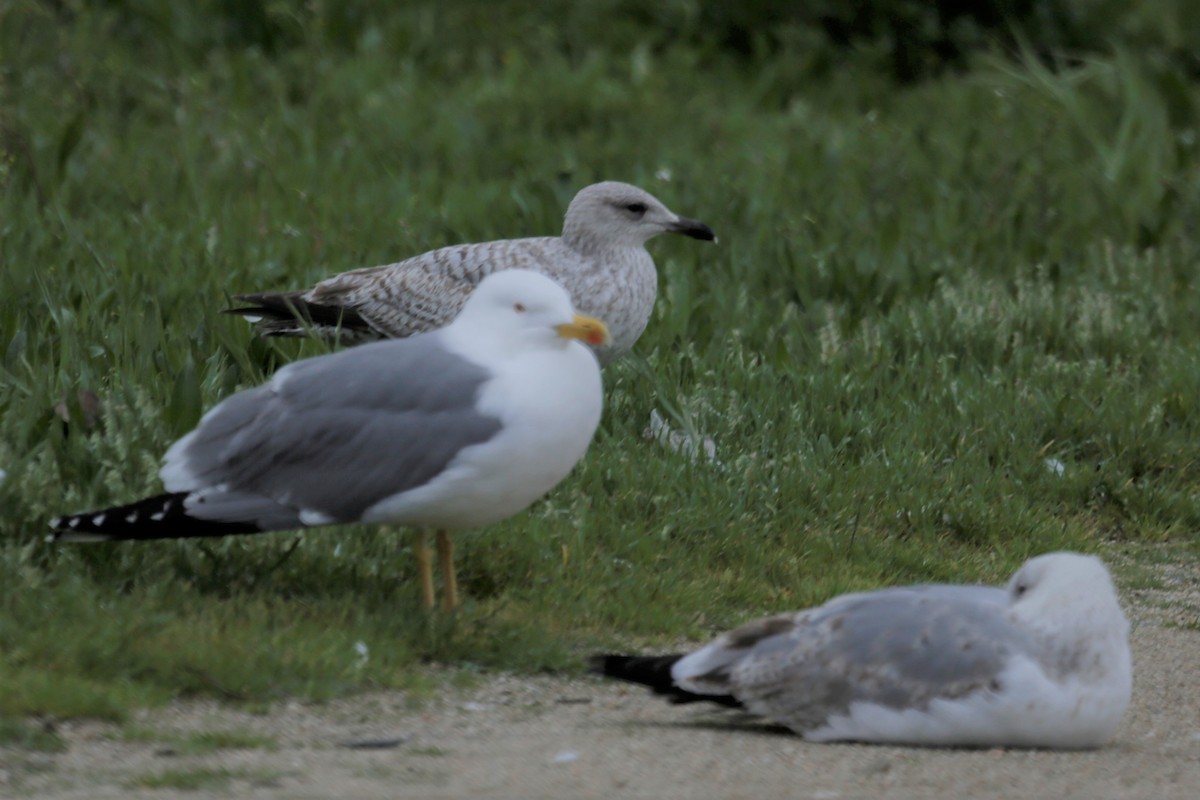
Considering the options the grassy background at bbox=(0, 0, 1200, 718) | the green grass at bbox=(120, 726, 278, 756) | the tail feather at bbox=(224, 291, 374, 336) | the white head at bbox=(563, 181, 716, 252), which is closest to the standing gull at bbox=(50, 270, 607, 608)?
the grassy background at bbox=(0, 0, 1200, 718)

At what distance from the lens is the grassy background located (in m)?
4.13

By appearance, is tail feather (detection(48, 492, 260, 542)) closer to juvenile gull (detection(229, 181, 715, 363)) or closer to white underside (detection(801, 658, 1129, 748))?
white underside (detection(801, 658, 1129, 748))

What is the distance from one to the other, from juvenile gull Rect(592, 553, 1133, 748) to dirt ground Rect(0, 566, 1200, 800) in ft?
0.22

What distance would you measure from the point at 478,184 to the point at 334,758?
559cm

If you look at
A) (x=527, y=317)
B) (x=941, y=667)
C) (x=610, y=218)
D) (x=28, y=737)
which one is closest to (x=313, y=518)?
(x=527, y=317)

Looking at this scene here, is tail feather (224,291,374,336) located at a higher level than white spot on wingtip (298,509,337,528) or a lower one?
higher

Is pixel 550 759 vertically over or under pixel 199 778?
under

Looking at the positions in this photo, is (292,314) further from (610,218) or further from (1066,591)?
(1066,591)

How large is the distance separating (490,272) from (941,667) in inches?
112

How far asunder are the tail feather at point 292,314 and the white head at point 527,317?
1.82m

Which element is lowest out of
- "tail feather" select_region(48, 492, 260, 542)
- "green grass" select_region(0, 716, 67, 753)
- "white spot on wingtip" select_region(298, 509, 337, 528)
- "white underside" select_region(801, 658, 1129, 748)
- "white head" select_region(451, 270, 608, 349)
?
"white underside" select_region(801, 658, 1129, 748)

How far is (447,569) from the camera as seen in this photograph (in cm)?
413

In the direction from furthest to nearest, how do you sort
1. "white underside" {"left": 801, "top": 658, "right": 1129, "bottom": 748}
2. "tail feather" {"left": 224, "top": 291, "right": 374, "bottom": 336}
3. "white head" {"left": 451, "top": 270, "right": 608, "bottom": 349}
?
"tail feather" {"left": 224, "top": 291, "right": 374, "bottom": 336}
"white head" {"left": 451, "top": 270, "right": 608, "bottom": 349}
"white underside" {"left": 801, "top": 658, "right": 1129, "bottom": 748}

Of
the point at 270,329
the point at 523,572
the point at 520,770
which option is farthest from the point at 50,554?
the point at 270,329
